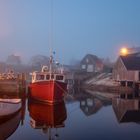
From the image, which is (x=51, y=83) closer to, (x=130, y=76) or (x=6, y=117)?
(x=6, y=117)

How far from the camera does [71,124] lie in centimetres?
2588

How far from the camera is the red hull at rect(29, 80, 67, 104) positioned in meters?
34.7

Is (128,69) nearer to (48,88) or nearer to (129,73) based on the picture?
(129,73)

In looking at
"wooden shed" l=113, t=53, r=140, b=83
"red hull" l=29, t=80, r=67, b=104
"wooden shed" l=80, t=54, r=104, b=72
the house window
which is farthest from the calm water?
the house window

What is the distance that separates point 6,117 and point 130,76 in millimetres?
37538

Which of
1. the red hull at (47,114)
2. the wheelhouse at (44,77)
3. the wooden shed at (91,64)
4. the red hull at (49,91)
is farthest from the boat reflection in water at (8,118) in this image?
the wooden shed at (91,64)

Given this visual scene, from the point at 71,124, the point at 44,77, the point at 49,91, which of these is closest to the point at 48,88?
the point at 49,91

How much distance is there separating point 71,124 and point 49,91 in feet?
30.9

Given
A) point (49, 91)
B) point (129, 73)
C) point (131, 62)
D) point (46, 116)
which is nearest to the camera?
point (46, 116)

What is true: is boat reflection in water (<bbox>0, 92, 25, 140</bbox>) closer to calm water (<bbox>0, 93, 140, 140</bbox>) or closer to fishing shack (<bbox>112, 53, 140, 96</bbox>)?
calm water (<bbox>0, 93, 140, 140</bbox>)

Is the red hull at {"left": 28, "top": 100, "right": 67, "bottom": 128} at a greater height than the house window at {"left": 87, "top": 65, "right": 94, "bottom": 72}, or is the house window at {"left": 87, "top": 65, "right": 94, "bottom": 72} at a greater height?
the house window at {"left": 87, "top": 65, "right": 94, "bottom": 72}

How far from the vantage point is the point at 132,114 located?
30922 mm

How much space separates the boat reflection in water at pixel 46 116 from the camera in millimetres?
25031

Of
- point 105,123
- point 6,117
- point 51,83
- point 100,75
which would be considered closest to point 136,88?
point 100,75
